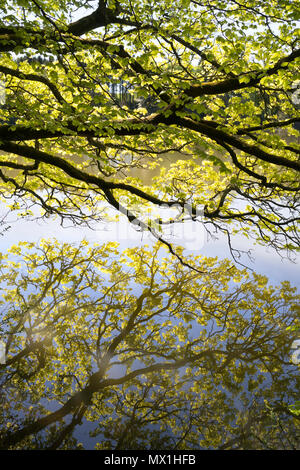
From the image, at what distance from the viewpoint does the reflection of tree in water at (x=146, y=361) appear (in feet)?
11.6

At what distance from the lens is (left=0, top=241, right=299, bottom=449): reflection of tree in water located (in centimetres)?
352

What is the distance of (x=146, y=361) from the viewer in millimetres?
4941

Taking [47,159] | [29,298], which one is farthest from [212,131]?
[29,298]
